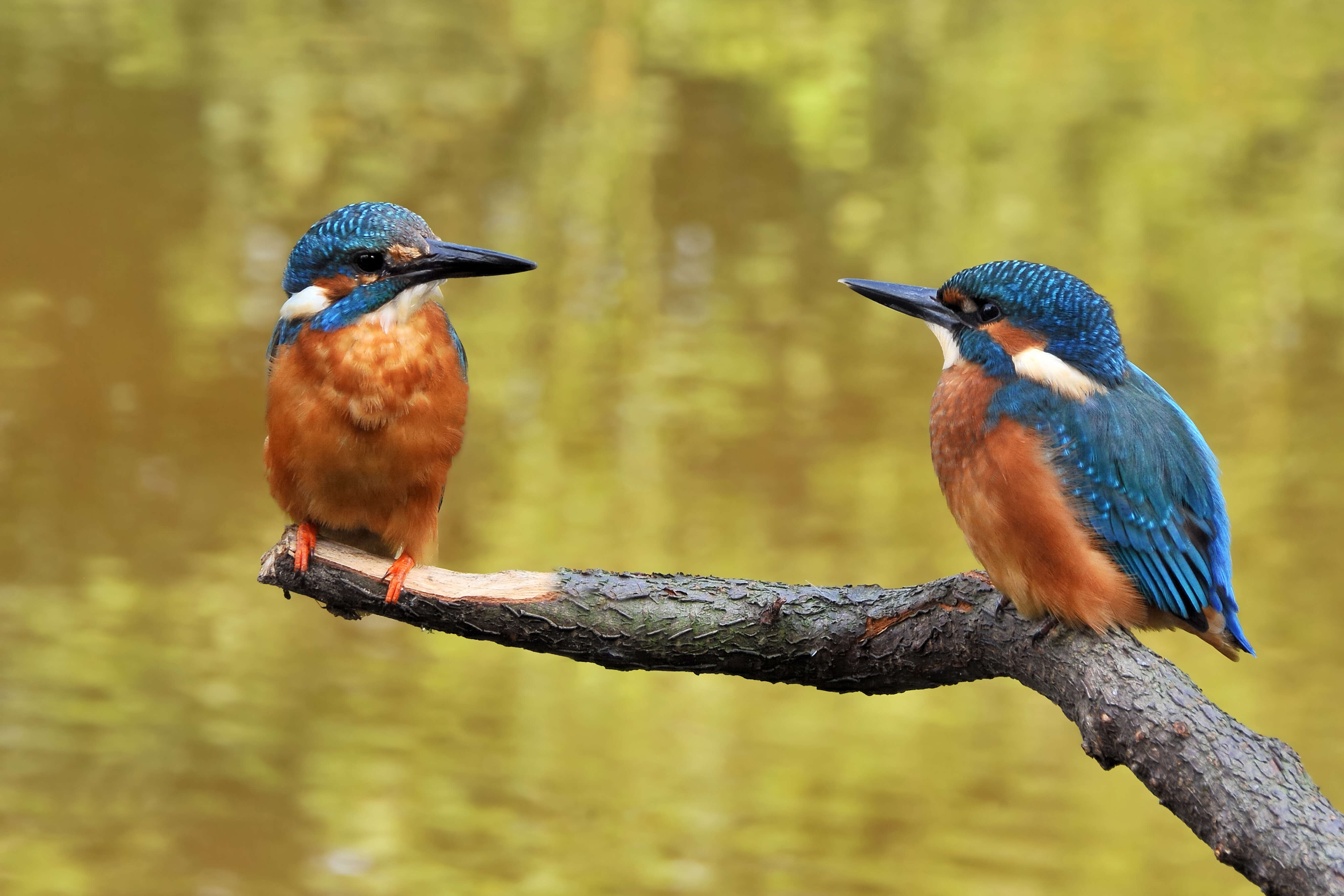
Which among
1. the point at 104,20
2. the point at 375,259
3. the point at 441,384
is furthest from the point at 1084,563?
the point at 104,20

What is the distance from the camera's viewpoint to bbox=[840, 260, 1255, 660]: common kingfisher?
1.68 metres

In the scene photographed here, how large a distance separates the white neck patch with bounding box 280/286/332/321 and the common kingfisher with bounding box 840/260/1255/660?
883 millimetres

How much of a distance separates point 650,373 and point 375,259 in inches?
109

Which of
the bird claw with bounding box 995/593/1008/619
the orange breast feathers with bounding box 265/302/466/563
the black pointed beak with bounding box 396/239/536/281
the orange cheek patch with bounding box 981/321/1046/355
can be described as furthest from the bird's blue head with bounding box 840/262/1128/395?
the orange breast feathers with bounding box 265/302/466/563

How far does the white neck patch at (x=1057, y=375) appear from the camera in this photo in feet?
5.63

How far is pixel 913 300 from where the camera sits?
1842mm

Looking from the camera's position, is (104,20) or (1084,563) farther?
(104,20)

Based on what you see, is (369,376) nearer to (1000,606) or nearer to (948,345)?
(948,345)

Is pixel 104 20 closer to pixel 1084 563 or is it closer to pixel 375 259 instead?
pixel 375 259

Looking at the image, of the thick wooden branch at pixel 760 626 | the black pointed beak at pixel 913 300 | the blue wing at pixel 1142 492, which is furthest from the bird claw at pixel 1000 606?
the black pointed beak at pixel 913 300

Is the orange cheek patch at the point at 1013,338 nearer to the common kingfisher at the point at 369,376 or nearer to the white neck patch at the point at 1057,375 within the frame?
the white neck patch at the point at 1057,375

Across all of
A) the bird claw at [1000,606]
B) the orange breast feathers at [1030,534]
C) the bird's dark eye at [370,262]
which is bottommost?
the bird claw at [1000,606]

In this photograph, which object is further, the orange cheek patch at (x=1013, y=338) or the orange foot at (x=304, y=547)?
the orange foot at (x=304, y=547)

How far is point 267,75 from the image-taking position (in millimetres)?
5211
